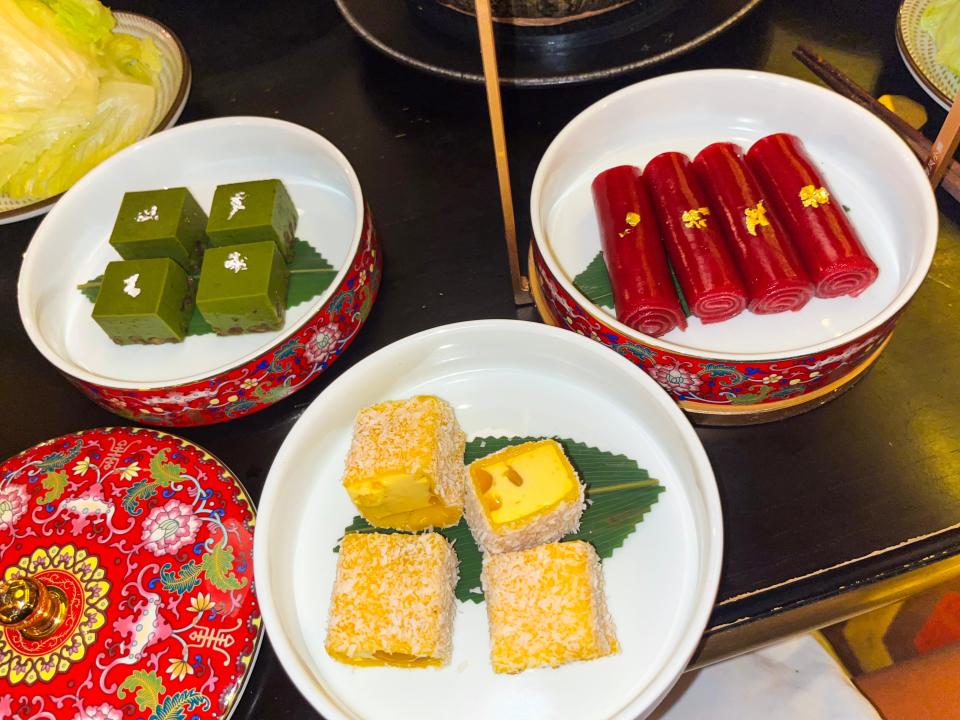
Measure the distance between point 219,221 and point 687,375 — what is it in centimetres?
92

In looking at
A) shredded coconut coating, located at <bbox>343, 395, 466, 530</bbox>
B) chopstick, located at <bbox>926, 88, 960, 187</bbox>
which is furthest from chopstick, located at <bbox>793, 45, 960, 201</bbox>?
shredded coconut coating, located at <bbox>343, 395, 466, 530</bbox>

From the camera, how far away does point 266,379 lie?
1273mm

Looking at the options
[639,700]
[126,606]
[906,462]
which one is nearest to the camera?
[639,700]

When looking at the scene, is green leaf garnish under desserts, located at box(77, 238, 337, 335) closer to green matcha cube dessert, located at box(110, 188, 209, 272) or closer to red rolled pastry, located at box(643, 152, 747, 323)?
green matcha cube dessert, located at box(110, 188, 209, 272)

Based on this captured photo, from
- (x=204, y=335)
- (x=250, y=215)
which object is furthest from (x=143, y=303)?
(x=250, y=215)

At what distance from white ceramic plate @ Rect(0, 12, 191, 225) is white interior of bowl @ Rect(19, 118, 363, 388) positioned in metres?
0.11

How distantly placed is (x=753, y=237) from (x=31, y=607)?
4.06 feet

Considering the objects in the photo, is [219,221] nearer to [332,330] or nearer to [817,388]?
[332,330]

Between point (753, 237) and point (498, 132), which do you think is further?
point (753, 237)

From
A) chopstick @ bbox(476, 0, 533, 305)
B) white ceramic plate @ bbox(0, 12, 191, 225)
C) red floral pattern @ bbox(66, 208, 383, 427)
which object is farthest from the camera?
white ceramic plate @ bbox(0, 12, 191, 225)

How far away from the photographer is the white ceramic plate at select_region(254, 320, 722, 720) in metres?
1.07

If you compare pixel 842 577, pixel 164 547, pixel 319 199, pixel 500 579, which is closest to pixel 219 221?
pixel 319 199

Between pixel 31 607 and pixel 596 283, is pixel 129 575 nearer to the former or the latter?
pixel 31 607

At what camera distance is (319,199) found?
5.32 ft
